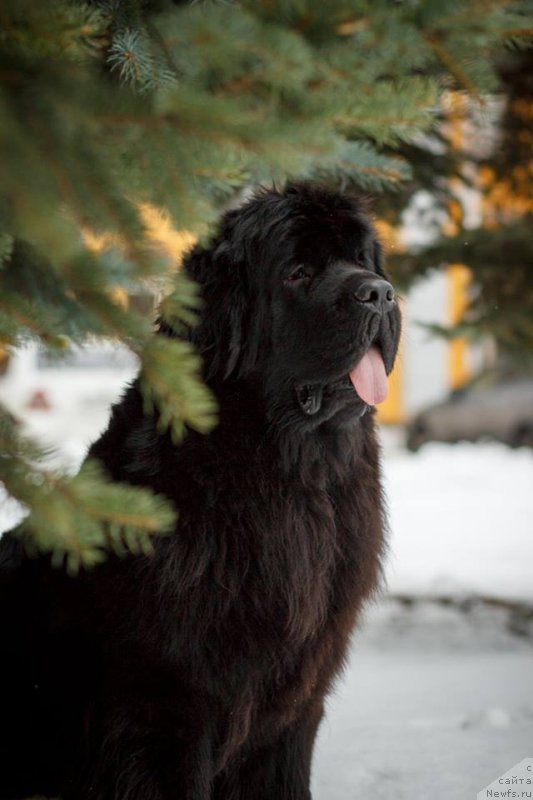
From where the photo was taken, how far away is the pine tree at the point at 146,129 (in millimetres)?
1022

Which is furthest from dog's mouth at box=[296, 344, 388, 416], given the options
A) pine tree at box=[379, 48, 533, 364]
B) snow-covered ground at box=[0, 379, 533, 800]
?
pine tree at box=[379, 48, 533, 364]

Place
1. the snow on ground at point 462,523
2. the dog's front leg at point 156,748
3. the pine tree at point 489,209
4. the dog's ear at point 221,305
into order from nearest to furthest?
the dog's front leg at point 156,748
the dog's ear at point 221,305
the pine tree at point 489,209
the snow on ground at point 462,523

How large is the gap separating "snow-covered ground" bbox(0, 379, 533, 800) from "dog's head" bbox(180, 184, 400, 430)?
2.03ft

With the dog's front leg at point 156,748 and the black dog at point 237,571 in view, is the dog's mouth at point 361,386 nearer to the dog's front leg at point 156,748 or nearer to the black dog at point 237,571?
the black dog at point 237,571

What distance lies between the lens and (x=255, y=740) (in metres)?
2.29

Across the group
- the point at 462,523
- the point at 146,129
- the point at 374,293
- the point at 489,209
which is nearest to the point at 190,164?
the point at 146,129

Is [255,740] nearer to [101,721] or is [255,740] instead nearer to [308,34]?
[101,721]

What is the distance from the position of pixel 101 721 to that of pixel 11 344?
1127 millimetres

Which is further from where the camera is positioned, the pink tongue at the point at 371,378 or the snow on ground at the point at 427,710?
the snow on ground at the point at 427,710

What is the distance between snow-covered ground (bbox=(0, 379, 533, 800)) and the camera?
2916 mm

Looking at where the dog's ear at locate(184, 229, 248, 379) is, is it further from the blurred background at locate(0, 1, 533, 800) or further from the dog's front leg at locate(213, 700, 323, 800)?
the dog's front leg at locate(213, 700, 323, 800)

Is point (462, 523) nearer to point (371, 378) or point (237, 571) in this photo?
point (371, 378)

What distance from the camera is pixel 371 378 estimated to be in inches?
92.3

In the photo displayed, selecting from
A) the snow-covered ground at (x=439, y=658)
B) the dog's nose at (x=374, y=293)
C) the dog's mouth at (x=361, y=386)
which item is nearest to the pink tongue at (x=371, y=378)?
the dog's mouth at (x=361, y=386)
